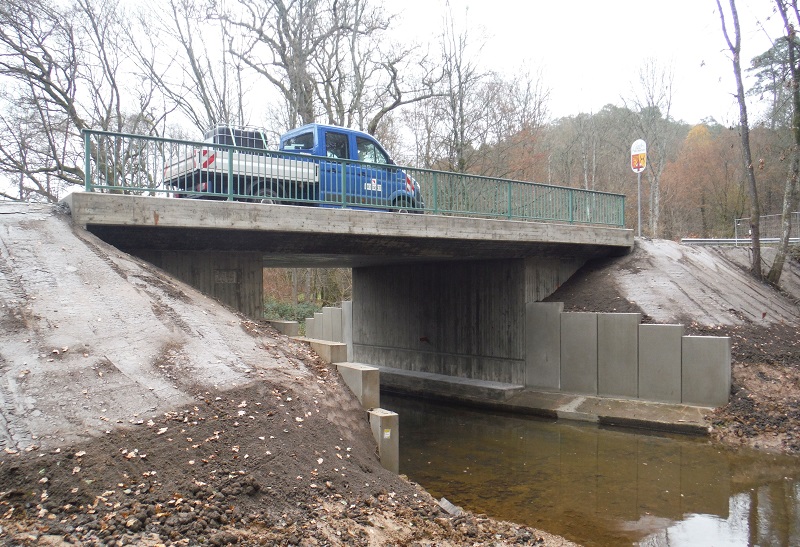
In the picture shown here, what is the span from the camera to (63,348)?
21.5 ft

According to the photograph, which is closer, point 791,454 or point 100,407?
point 100,407

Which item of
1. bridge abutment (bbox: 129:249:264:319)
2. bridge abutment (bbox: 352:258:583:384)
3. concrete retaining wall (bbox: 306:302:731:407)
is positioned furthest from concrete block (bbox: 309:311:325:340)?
bridge abutment (bbox: 129:249:264:319)

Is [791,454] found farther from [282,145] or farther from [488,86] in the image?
[488,86]

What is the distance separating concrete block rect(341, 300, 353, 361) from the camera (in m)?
21.9

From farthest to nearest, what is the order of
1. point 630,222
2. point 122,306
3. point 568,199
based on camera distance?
point 630,222, point 568,199, point 122,306

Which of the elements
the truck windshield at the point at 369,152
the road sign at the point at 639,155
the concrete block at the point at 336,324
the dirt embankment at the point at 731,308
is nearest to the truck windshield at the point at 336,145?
the truck windshield at the point at 369,152

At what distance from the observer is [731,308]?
15.0 metres

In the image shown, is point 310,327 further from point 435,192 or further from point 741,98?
point 741,98

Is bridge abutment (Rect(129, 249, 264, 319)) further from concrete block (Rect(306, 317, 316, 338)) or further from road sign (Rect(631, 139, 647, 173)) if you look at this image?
concrete block (Rect(306, 317, 316, 338))

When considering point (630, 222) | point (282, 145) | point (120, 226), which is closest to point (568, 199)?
point (282, 145)

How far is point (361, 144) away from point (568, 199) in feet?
18.5

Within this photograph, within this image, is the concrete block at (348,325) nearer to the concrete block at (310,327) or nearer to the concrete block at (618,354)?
the concrete block at (310,327)

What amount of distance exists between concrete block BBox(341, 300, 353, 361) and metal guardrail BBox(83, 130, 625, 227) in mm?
8897

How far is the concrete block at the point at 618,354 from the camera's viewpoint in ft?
45.6
